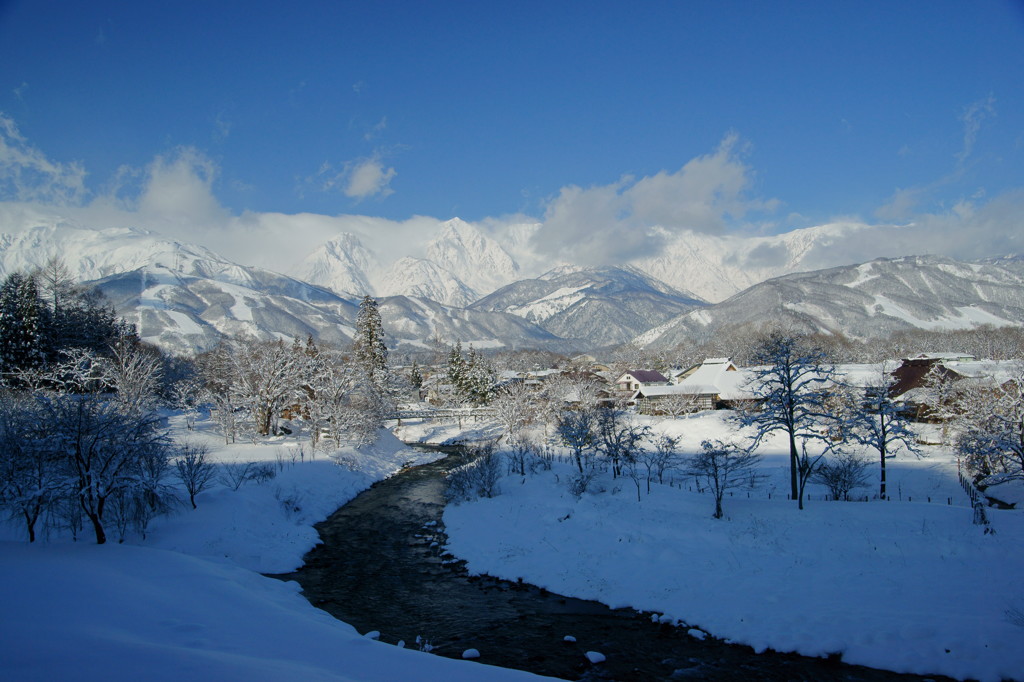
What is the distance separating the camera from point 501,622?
1616cm

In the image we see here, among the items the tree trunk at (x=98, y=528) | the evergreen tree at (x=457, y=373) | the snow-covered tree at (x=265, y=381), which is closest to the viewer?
the tree trunk at (x=98, y=528)

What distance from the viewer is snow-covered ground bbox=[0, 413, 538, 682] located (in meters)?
7.51

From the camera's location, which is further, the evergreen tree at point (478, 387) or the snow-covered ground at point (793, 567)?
the evergreen tree at point (478, 387)

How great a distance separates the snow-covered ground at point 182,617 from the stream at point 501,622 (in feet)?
5.34

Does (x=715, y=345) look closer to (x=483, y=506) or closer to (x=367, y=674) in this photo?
(x=483, y=506)

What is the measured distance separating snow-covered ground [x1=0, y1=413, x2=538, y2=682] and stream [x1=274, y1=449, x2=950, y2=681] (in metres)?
1.63

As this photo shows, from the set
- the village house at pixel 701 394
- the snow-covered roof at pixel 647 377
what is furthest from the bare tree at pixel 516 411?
the snow-covered roof at pixel 647 377

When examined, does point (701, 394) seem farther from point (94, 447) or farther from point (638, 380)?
point (94, 447)

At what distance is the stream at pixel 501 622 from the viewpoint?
13.2 metres

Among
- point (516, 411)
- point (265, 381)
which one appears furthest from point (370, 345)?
point (516, 411)

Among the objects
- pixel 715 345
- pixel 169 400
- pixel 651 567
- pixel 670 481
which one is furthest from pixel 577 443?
pixel 715 345

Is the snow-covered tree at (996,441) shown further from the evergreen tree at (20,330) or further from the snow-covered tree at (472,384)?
the evergreen tree at (20,330)

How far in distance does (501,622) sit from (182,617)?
29.9 feet

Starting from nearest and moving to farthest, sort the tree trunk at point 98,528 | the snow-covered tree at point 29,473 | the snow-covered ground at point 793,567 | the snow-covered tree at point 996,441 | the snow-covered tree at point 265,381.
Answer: the snow-covered ground at point 793,567 → the snow-covered tree at point 29,473 → the tree trunk at point 98,528 → the snow-covered tree at point 996,441 → the snow-covered tree at point 265,381
